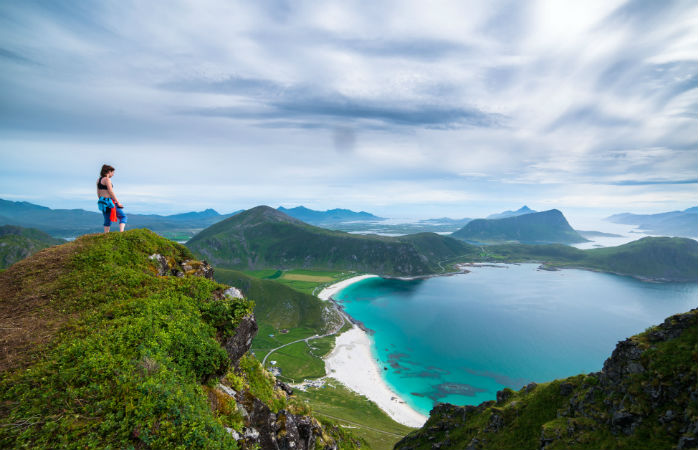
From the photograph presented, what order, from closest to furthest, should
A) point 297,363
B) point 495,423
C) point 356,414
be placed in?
point 495,423, point 356,414, point 297,363

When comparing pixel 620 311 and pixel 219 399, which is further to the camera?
pixel 620 311

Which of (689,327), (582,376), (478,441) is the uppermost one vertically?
(689,327)

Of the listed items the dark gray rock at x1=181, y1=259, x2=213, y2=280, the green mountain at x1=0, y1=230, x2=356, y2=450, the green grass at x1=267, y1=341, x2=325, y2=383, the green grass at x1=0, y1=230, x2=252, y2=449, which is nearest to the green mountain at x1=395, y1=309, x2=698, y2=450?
the green mountain at x1=0, y1=230, x2=356, y2=450

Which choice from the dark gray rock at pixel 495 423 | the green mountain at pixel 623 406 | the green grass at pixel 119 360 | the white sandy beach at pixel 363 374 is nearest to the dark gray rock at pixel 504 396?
the green mountain at pixel 623 406

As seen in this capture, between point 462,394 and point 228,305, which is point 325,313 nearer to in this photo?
point 462,394

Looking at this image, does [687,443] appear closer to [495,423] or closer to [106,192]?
[495,423]

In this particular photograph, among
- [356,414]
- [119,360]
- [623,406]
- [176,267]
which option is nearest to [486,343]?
[356,414]

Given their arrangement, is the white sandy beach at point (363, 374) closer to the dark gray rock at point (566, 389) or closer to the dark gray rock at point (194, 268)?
the dark gray rock at point (566, 389)

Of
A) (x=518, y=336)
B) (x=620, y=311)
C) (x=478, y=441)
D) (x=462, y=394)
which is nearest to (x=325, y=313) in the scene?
(x=462, y=394)
